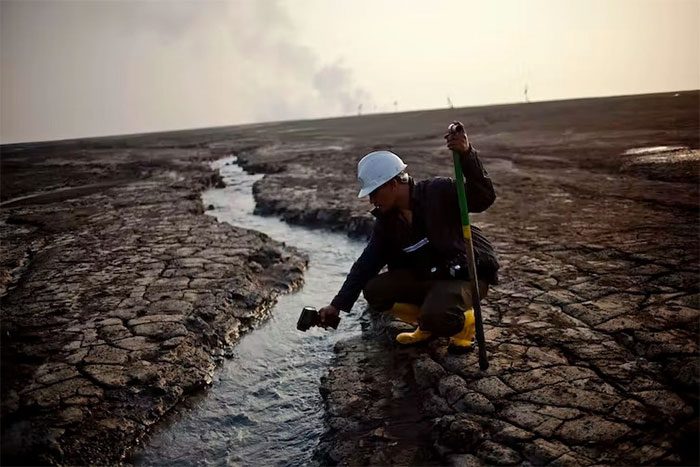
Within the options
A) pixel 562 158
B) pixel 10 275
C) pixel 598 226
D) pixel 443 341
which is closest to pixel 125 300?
pixel 10 275

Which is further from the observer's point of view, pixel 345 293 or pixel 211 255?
pixel 211 255

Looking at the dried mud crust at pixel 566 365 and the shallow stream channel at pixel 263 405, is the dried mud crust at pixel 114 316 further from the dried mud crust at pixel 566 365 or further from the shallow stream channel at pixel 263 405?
the dried mud crust at pixel 566 365

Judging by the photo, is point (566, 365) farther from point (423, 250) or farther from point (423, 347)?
point (423, 250)

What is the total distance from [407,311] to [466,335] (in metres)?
0.45

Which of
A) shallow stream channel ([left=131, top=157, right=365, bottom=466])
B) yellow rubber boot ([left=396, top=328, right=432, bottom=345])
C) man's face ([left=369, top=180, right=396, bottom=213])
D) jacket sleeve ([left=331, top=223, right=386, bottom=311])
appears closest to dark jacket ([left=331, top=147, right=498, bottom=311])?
jacket sleeve ([left=331, top=223, right=386, bottom=311])

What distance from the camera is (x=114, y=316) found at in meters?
4.52

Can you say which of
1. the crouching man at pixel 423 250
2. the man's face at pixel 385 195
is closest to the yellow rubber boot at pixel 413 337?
the crouching man at pixel 423 250

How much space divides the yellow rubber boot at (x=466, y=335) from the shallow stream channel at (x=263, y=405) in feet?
3.25

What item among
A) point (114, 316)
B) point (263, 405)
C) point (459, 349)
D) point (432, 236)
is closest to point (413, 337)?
point (459, 349)

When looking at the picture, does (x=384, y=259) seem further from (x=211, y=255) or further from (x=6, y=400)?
(x=211, y=255)

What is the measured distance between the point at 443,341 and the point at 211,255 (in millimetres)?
3571

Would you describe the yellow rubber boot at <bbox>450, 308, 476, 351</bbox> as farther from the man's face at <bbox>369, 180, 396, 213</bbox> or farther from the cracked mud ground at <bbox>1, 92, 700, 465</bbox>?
the man's face at <bbox>369, 180, 396, 213</bbox>

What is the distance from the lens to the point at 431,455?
268cm

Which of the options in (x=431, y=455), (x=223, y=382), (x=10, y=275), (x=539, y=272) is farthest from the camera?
(x=10, y=275)
